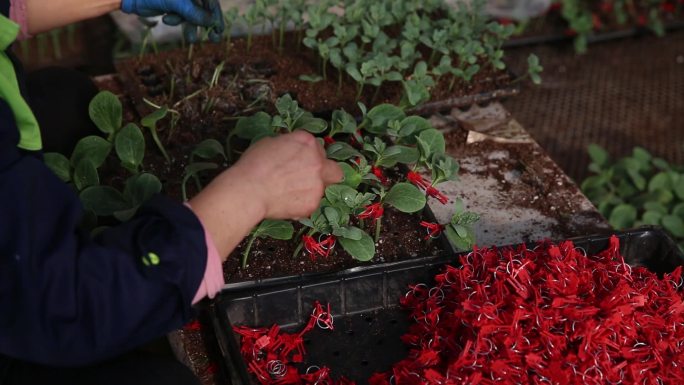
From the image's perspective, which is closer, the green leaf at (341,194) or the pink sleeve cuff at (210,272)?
the pink sleeve cuff at (210,272)

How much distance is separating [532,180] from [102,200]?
94cm

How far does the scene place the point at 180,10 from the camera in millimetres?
1667

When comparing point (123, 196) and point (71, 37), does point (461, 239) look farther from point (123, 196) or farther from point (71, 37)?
point (71, 37)

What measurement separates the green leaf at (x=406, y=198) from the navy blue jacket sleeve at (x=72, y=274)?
493 millimetres

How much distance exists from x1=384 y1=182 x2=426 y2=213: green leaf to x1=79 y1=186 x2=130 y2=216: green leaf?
467mm

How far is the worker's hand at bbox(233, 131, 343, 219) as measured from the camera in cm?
117

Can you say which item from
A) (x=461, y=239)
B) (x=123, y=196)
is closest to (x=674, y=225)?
(x=461, y=239)

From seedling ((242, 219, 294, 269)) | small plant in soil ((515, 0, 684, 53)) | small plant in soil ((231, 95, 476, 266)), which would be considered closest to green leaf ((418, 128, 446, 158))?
small plant in soil ((231, 95, 476, 266))

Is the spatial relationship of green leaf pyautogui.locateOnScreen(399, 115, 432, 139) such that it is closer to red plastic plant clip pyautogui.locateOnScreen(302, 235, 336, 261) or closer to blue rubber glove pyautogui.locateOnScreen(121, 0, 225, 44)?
red plastic plant clip pyautogui.locateOnScreen(302, 235, 336, 261)

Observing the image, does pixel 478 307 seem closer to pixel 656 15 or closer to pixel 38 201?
pixel 38 201

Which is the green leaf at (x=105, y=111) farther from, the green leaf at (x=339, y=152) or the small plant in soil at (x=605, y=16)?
the small plant in soil at (x=605, y=16)

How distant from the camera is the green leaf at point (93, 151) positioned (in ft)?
5.15

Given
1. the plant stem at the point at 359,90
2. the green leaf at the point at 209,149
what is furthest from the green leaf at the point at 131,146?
the plant stem at the point at 359,90

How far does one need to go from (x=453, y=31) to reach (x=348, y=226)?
79cm
